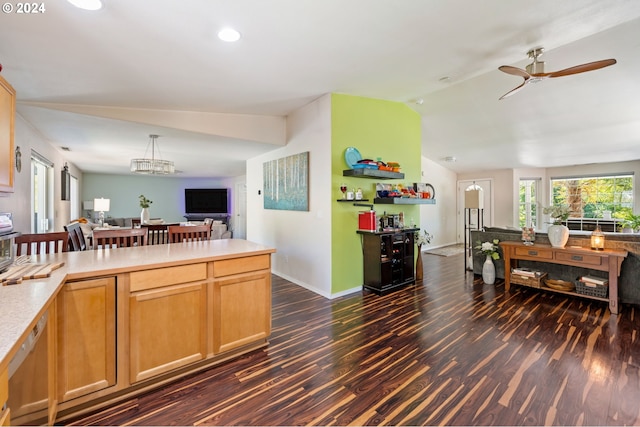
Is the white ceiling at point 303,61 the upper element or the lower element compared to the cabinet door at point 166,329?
upper

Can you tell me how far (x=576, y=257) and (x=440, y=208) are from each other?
16.2 feet

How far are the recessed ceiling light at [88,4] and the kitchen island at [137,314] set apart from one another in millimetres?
1589

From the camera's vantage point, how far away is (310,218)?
421 cm

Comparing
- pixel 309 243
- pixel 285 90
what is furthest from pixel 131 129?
pixel 309 243

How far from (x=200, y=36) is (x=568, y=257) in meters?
4.57

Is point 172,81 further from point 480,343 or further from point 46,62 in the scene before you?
point 480,343

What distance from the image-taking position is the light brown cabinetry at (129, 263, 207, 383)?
190cm

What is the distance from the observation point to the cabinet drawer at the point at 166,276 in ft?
6.19

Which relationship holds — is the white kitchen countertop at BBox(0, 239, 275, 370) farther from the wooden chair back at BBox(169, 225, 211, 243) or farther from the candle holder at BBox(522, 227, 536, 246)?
the candle holder at BBox(522, 227, 536, 246)

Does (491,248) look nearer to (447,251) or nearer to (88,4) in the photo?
(447,251)

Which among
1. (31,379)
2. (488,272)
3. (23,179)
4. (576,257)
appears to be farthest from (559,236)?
(23,179)

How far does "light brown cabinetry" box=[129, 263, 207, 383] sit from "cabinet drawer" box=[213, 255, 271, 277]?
10 cm

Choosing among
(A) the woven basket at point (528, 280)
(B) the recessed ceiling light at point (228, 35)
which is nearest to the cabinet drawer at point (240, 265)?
(B) the recessed ceiling light at point (228, 35)

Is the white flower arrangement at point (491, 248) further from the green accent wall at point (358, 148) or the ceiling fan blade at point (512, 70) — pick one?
the ceiling fan blade at point (512, 70)
